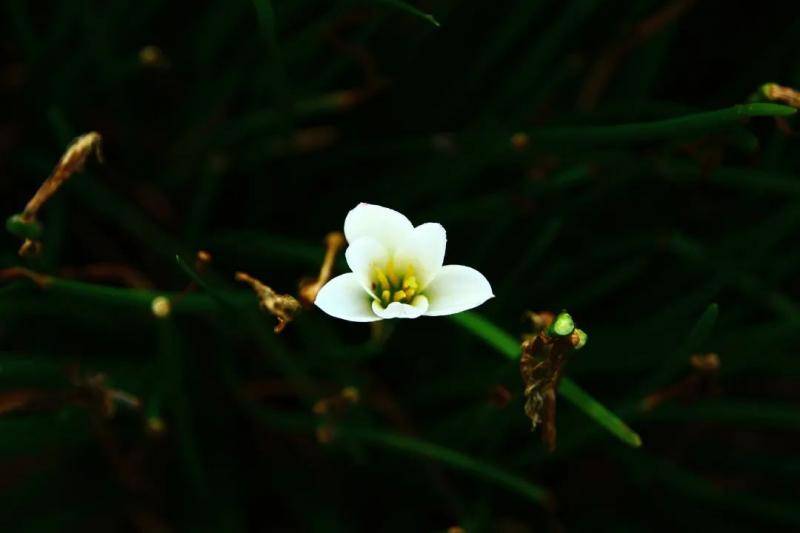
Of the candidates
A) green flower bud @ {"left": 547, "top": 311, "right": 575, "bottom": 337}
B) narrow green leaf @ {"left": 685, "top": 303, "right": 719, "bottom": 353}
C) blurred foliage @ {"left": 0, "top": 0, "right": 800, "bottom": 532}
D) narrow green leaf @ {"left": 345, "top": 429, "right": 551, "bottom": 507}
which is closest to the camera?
green flower bud @ {"left": 547, "top": 311, "right": 575, "bottom": 337}

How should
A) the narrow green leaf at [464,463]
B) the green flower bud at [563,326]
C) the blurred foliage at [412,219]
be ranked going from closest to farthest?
the green flower bud at [563,326], the narrow green leaf at [464,463], the blurred foliage at [412,219]

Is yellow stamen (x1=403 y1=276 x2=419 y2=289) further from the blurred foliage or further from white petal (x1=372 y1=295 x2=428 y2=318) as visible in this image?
the blurred foliage

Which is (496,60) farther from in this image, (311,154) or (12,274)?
(12,274)

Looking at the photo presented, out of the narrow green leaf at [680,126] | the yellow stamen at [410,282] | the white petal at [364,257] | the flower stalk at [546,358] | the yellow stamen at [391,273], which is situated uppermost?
the narrow green leaf at [680,126]

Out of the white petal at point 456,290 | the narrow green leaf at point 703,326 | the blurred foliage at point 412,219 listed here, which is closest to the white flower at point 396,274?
the white petal at point 456,290

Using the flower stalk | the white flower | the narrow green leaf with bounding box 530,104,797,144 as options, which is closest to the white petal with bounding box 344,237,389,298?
the white flower

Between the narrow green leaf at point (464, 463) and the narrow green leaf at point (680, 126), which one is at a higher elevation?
the narrow green leaf at point (680, 126)

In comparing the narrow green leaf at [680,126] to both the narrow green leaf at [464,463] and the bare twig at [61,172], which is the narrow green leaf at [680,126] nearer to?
the narrow green leaf at [464,463]

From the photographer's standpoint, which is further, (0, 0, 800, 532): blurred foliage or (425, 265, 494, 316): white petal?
(0, 0, 800, 532): blurred foliage
